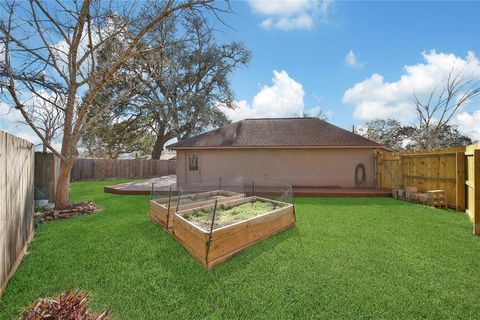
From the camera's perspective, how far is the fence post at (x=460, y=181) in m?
6.74

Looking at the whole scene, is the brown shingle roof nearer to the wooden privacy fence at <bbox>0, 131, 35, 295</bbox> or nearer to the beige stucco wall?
the beige stucco wall

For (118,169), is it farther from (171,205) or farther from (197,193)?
(171,205)

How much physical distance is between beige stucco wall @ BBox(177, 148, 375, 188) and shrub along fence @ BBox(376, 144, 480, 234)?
104cm

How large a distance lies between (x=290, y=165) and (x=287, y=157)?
17.3 inches

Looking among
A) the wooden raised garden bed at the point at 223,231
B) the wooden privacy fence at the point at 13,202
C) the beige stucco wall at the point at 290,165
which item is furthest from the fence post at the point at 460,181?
the wooden privacy fence at the point at 13,202

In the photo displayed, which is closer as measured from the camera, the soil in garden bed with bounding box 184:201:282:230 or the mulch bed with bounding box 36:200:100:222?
the soil in garden bed with bounding box 184:201:282:230

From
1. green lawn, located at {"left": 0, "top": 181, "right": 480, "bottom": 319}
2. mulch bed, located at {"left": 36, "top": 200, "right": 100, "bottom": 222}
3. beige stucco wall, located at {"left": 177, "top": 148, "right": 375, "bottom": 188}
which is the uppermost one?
beige stucco wall, located at {"left": 177, "top": 148, "right": 375, "bottom": 188}

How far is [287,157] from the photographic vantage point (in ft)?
38.7

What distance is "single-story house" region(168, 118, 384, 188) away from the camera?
36.9 ft

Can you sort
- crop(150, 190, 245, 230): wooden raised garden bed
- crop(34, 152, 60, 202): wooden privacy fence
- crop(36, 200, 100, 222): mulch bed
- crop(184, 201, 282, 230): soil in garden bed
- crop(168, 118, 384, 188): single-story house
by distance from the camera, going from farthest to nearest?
crop(168, 118, 384, 188): single-story house, crop(34, 152, 60, 202): wooden privacy fence, crop(36, 200, 100, 222): mulch bed, crop(150, 190, 245, 230): wooden raised garden bed, crop(184, 201, 282, 230): soil in garden bed

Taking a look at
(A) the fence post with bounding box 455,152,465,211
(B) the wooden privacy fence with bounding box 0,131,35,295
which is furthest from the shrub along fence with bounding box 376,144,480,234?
(B) the wooden privacy fence with bounding box 0,131,35,295

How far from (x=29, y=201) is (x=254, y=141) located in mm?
9294

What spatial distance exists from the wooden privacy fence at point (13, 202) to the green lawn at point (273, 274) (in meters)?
0.22

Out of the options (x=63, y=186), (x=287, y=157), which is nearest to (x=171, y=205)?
(x=63, y=186)
